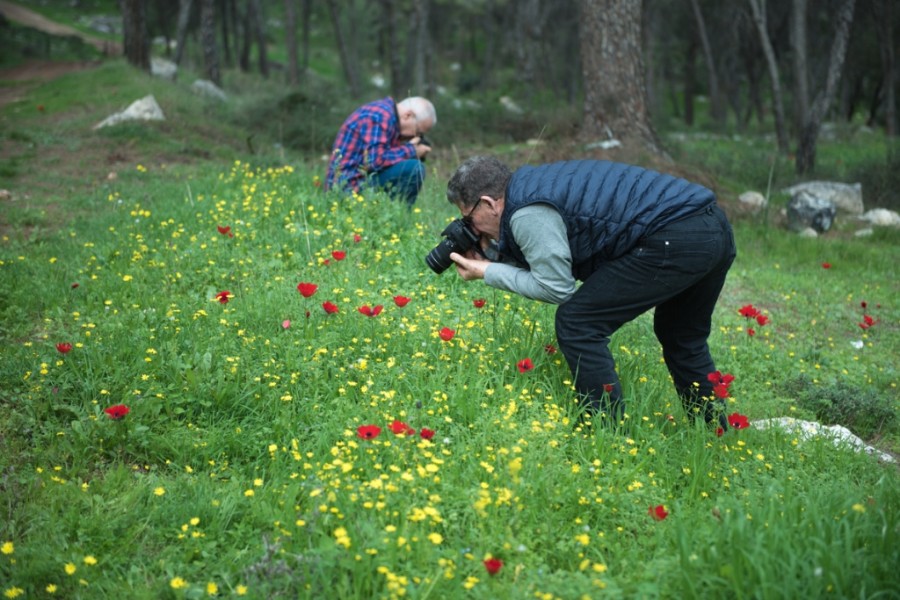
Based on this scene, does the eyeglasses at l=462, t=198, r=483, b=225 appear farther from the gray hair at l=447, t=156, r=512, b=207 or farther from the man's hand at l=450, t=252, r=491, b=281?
the man's hand at l=450, t=252, r=491, b=281

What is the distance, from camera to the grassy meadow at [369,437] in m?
2.92

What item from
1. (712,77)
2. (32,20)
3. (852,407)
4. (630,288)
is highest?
(32,20)

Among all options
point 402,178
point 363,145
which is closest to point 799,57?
point 402,178

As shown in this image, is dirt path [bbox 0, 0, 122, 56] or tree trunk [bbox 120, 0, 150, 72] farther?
dirt path [bbox 0, 0, 122, 56]

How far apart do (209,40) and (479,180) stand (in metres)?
19.6

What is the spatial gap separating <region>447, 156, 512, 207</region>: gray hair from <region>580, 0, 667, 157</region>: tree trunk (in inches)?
314

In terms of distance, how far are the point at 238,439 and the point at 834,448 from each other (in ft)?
10.3

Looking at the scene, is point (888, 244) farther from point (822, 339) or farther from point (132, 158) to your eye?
point (132, 158)

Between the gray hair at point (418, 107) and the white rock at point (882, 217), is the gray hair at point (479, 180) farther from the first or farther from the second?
the white rock at point (882, 217)

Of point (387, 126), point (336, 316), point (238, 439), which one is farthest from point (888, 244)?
point (238, 439)

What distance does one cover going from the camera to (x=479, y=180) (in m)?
4.00

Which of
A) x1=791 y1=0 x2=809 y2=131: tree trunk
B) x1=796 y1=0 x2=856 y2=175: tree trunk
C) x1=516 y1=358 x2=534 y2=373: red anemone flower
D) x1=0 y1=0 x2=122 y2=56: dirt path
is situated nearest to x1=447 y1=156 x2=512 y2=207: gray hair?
x1=516 y1=358 x2=534 y2=373: red anemone flower

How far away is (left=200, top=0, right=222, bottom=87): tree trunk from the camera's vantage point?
2106 centimetres

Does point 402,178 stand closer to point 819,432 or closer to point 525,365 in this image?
point 525,365
